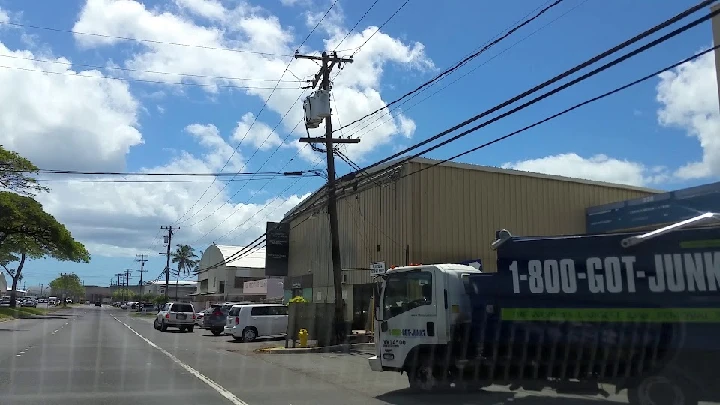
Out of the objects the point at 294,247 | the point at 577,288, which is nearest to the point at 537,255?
the point at 577,288

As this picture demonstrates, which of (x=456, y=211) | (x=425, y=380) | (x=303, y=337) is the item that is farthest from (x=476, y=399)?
(x=456, y=211)

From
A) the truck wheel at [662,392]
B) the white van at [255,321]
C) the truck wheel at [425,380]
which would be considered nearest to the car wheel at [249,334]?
the white van at [255,321]

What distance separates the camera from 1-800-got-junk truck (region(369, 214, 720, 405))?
8.61 m

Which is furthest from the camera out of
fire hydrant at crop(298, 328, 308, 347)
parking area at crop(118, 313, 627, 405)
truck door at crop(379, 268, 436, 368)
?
fire hydrant at crop(298, 328, 308, 347)

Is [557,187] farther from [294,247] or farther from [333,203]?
[294,247]

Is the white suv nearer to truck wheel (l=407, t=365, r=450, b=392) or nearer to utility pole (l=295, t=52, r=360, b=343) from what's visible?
utility pole (l=295, t=52, r=360, b=343)

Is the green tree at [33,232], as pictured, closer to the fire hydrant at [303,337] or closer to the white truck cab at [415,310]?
the fire hydrant at [303,337]

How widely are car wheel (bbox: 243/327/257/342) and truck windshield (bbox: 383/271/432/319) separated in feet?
61.2

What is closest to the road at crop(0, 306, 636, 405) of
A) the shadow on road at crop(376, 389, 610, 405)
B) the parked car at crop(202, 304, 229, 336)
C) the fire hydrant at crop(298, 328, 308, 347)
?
the shadow on road at crop(376, 389, 610, 405)

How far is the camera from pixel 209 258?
79.9 meters

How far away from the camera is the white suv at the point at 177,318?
39750 millimetres

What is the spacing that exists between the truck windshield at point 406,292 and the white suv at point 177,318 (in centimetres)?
3043

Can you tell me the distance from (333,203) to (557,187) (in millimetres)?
11142

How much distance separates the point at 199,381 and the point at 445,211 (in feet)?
50.6
